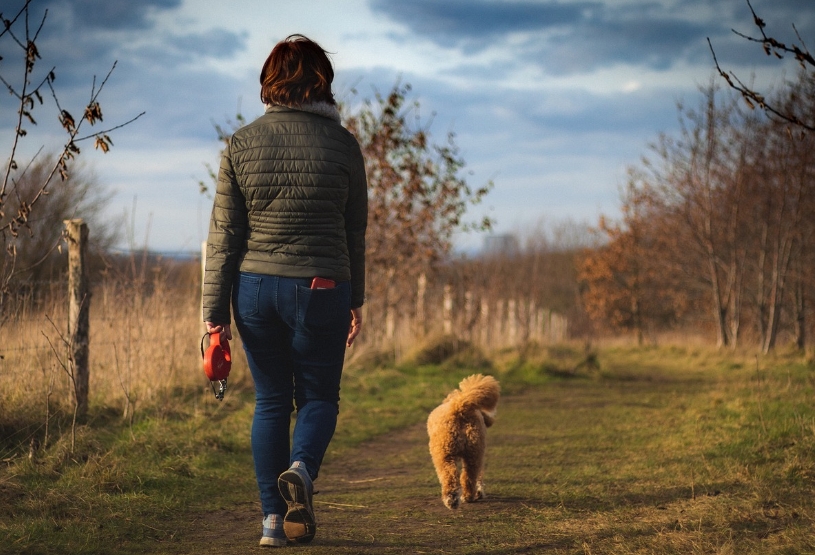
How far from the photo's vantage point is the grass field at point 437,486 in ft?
12.4

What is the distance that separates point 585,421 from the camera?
26.6ft

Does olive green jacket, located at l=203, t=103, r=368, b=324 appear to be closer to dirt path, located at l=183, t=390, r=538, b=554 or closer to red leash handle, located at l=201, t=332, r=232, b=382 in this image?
red leash handle, located at l=201, t=332, r=232, b=382

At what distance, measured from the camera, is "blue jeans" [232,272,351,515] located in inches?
140

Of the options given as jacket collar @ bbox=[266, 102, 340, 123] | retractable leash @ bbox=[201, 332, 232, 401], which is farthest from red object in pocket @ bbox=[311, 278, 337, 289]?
jacket collar @ bbox=[266, 102, 340, 123]

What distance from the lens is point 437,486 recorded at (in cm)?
520

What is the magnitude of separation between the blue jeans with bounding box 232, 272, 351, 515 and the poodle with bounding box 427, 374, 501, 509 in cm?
101

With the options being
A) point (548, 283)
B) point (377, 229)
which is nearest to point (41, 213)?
point (377, 229)

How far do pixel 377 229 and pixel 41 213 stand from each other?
7.06 m

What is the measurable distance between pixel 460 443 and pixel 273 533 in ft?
4.31

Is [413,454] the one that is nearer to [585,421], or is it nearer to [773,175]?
[585,421]

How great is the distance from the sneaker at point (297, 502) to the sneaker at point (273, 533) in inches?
2.3

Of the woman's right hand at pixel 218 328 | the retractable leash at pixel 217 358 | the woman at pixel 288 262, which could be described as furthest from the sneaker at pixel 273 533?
the woman's right hand at pixel 218 328

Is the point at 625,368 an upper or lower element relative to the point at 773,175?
lower

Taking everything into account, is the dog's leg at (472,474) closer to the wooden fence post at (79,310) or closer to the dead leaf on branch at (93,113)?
the dead leaf on branch at (93,113)
